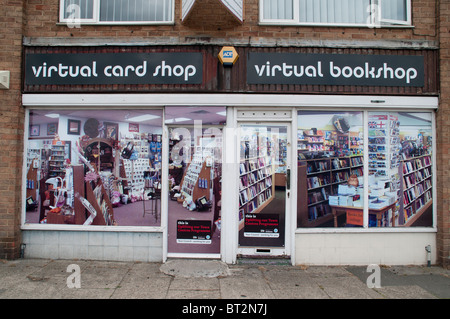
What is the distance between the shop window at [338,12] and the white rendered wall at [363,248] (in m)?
3.84

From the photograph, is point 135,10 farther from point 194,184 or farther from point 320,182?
point 320,182

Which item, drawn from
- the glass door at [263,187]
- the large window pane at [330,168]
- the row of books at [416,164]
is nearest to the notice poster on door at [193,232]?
the glass door at [263,187]

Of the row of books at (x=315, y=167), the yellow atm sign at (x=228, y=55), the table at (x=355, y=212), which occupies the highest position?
the yellow atm sign at (x=228, y=55)

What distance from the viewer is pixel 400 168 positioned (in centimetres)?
549

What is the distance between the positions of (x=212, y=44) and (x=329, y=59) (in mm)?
2101

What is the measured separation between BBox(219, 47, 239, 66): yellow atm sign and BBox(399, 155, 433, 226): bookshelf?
365 centimetres

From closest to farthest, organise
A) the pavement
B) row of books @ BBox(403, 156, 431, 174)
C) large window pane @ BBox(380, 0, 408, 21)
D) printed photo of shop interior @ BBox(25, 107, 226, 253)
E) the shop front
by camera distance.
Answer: the pavement, the shop front, printed photo of shop interior @ BBox(25, 107, 226, 253), row of books @ BBox(403, 156, 431, 174), large window pane @ BBox(380, 0, 408, 21)

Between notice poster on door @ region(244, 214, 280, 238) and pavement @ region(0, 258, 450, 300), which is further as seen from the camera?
notice poster on door @ region(244, 214, 280, 238)

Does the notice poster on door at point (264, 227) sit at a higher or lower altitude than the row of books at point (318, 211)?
lower

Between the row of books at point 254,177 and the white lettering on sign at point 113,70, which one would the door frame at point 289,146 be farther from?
the white lettering on sign at point 113,70

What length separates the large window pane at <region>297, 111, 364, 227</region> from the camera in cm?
535

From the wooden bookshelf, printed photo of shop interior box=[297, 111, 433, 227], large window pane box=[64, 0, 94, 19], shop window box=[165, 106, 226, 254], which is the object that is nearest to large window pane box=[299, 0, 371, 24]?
printed photo of shop interior box=[297, 111, 433, 227]

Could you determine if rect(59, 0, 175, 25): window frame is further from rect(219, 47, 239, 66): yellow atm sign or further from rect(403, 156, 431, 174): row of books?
rect(403, 156, 431, 174): row of books

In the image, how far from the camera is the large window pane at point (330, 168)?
17.6 feet
